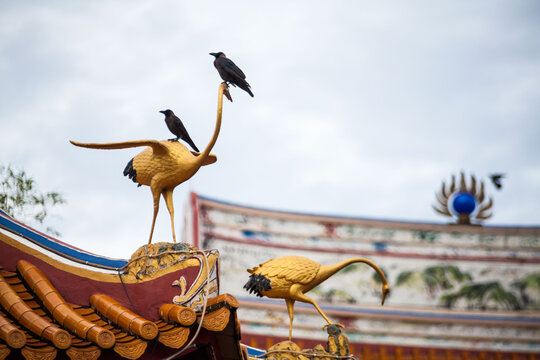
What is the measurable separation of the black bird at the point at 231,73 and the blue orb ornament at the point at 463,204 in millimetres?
11247

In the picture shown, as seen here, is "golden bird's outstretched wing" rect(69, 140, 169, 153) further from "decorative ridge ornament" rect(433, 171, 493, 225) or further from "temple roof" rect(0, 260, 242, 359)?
"decorative ridge ornament" rect(433, 171, 493, 225)

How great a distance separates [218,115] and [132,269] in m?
1.43

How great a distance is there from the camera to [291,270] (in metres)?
7.32

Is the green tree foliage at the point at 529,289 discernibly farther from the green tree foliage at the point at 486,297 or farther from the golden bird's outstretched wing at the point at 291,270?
the golden bird's outstretched wing at the point at 291,270

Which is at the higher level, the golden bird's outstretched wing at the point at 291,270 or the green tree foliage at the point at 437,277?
the green tree foliage at the point at 437,277

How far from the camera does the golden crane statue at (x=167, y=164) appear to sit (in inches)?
266

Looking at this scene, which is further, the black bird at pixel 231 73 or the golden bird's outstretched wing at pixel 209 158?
the golden bird's outstretched wing at pixel 209 158

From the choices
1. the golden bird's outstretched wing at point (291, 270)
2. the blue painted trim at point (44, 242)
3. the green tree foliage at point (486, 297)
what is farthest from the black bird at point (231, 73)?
the green tree foliage at point (486, 297)

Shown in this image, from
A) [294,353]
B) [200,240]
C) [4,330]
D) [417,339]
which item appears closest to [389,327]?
[417,339]

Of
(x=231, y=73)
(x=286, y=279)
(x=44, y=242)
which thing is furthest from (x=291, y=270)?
(x=44, y=242)

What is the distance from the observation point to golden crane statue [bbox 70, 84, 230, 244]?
6.75m

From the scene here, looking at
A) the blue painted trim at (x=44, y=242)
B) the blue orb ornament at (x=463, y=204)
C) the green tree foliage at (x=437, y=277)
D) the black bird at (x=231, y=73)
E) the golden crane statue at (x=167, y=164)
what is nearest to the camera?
the blue painted trim at (x=44, y=242)

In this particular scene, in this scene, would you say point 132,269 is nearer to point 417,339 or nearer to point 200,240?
point 200,240

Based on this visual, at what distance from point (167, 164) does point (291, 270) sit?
149 centimetres
